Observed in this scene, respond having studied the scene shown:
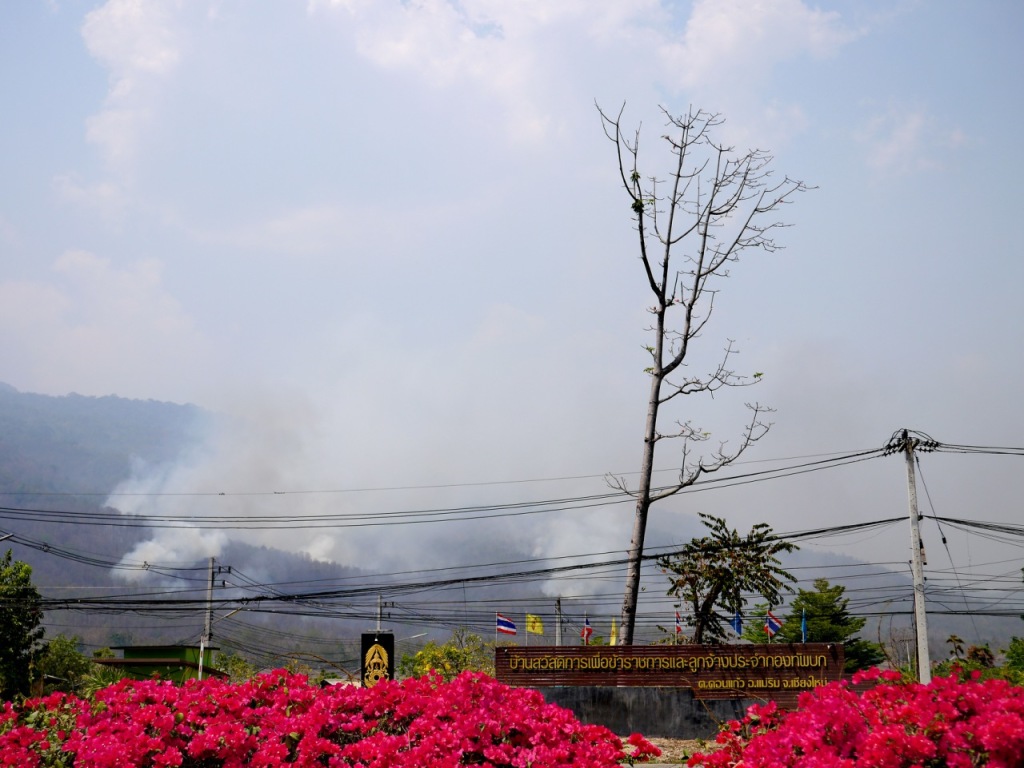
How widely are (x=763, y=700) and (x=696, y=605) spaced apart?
37.4 feet

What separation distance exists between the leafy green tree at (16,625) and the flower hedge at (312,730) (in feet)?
158

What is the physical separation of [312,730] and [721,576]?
2281 cm

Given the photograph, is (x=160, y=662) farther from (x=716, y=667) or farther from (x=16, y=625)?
(x=716, y=667)

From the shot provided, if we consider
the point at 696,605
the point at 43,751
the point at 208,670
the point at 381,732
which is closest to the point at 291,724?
the point at 381,732

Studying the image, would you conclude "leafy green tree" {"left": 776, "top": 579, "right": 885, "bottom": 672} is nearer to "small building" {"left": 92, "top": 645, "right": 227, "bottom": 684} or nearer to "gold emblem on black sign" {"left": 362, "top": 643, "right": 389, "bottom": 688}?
"small building" {"left": 92, "top": 645, "right": 227, "bottom": 684}

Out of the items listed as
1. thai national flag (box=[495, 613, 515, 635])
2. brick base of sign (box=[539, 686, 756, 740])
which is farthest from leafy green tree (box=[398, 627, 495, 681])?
brick base of sign (box=[539, 686, 756, 740])

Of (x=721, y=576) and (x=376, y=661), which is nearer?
(x=376, y=661)

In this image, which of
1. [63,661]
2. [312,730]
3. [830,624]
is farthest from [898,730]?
[63,661]

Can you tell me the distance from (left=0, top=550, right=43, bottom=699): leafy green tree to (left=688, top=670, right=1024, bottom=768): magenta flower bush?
5195 cm

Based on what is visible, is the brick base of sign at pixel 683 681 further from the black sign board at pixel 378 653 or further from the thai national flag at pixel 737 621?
the thai national flag at pixel 737 621

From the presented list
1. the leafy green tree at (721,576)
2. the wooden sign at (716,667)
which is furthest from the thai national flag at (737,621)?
the wooden sign at (716,667)

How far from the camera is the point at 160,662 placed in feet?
165

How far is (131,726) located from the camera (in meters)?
7.88

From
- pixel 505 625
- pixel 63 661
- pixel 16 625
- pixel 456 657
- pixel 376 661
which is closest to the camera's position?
pixel 376 661
